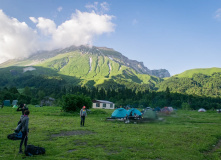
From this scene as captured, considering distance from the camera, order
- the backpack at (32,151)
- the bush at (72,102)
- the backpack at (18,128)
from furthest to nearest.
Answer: the bush at (72,102) < the backpack at (18,128) < the backpack at (32,151)

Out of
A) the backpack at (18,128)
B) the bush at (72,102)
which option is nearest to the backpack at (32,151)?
the backpack at (18,128)

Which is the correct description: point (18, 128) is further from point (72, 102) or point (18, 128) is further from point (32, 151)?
point (72, 102)

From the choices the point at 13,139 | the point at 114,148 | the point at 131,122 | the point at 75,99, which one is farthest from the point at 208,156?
the point at 75,99

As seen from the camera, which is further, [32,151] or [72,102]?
[72,102]

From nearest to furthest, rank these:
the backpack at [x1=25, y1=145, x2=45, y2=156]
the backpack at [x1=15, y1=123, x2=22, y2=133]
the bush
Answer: the backpack at [x1=25, y1=145, x2=45, y2=156]
the backpack at [x1=15, y1=123, x2=22, y2=133]
the bush

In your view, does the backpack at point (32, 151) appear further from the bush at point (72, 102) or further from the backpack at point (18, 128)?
the bush at point (72, 102)

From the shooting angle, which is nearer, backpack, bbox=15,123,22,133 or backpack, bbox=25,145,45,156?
backpack, bbox=25,145,45,156

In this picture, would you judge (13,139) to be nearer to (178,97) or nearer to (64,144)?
(64,144)

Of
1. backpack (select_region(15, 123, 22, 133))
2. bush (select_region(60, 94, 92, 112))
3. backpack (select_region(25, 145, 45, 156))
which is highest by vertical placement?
bush (select_region(60, 94, 92, 112))

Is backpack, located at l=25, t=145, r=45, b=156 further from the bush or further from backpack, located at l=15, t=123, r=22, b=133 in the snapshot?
the bush

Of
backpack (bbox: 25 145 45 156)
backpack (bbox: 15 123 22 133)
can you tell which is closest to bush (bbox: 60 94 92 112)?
backpack (bbox: 15 123 22 133)

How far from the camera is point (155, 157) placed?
386 inches

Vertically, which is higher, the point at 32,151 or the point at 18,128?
the point at 18,128

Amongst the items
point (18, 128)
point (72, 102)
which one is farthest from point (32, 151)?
point (72, 102)
